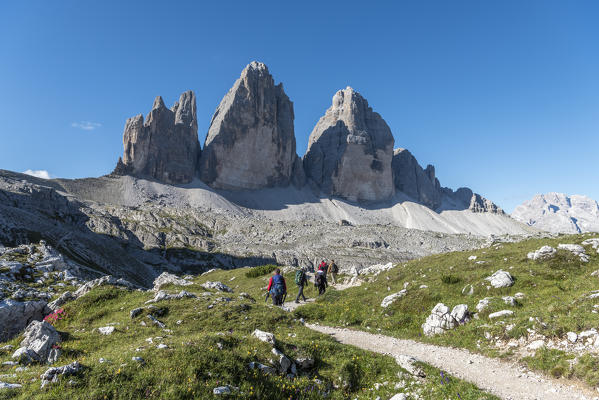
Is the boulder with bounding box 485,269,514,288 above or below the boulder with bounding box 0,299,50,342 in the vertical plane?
above

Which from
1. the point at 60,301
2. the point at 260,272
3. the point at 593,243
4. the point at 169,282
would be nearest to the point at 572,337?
the point at 593,243

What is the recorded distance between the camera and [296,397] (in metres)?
9.80

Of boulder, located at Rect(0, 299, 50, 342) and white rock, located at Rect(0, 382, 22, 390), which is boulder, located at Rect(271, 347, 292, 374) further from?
boulder, located at Rect(0, 299, 50, 342)

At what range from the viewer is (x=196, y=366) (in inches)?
369

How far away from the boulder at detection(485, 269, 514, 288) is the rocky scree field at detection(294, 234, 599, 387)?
0.16 feet

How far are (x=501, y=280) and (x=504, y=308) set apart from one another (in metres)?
3.44

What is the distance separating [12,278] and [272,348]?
23.1 meters

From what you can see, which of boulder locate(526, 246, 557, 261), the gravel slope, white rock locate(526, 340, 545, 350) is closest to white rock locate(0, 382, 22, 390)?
the gravel slope

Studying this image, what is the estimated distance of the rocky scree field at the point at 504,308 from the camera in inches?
458

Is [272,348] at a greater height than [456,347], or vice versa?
[272,348]

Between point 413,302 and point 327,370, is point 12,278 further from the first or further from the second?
point 413,302

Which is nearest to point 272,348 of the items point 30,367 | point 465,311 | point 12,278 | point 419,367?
point 419,367

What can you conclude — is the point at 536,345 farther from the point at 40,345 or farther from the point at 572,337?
the point at 40,345

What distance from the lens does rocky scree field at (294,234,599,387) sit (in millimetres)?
11633
